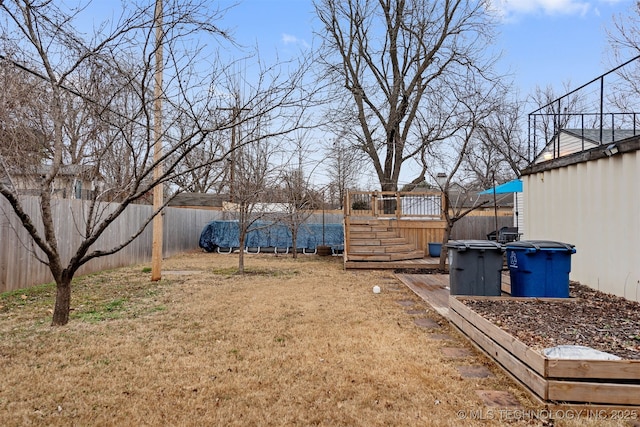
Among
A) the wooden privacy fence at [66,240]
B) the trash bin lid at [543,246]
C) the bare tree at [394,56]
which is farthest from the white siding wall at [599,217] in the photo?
the bare tree at [394,56]

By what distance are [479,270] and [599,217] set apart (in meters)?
2.06

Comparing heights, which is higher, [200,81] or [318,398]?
[200,81]

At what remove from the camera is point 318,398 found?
8.93 feet

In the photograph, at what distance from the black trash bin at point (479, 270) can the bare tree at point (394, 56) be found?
9700 mm

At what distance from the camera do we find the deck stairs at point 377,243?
10492mm

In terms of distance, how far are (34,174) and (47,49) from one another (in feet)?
15.2

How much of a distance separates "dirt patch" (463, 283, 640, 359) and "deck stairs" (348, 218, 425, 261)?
5.45m

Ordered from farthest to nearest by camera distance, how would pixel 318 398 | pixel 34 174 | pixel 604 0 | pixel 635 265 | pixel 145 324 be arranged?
pixel 604 0 < pixel 34 174 < pixel 635 265 < pixel 145 324 < pixel 318 398

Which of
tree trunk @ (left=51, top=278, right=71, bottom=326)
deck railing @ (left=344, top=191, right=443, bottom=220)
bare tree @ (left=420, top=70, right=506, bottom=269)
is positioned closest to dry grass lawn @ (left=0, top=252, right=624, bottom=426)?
tree trunk @ (left=51, top=278, right=71, bottom=326)

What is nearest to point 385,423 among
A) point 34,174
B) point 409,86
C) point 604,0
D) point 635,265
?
point 635,265

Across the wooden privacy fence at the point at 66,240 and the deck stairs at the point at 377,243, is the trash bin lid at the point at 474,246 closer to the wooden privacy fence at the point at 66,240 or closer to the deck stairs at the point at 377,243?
the wooden privacy fence at the point at 66,240

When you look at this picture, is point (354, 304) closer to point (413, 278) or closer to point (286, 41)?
point (413, 278)

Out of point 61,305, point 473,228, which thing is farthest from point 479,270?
point 473,228

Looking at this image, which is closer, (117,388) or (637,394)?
(637,394)
